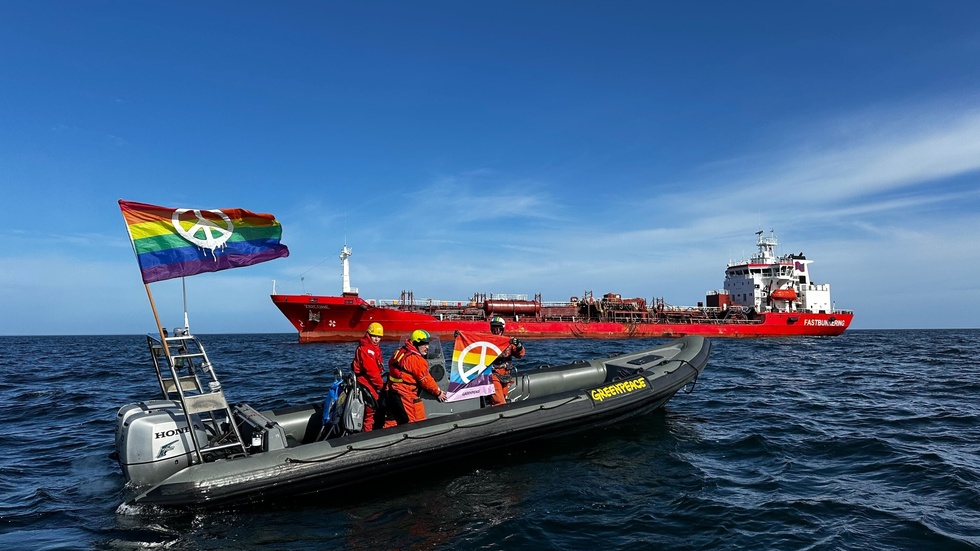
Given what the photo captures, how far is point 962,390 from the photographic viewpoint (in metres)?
12.8

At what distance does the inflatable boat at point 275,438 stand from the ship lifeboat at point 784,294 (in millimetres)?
39312

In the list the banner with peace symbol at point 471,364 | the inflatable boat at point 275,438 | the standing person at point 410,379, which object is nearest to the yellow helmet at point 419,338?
the standing person at point 410,379

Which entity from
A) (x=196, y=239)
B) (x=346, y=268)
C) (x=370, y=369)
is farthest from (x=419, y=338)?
(x=346, y=268)

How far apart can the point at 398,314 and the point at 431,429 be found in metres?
25.3

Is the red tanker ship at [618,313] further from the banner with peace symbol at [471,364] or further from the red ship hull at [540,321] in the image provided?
the banner with peace symbol at [471,364]

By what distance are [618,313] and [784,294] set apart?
13.9m

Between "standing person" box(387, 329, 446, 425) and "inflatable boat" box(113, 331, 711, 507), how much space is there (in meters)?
0.38

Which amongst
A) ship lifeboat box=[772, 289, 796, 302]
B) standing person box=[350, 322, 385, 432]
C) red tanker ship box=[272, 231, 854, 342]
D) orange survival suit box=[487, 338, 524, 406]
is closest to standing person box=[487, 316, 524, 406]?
orange survival suit box=[487, 338, 524, 406]

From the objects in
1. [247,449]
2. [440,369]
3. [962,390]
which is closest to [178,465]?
[247,449]

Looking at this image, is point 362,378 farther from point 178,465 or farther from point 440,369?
point 178,465

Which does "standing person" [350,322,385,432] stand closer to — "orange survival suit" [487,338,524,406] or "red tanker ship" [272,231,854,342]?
"orange survival suit" [487,338,524,406]

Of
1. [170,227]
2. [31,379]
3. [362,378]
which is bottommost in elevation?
[31,379]

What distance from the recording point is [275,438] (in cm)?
586

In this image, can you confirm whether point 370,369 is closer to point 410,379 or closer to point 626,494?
point 410,379
